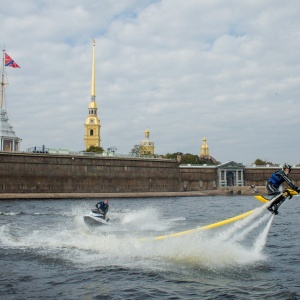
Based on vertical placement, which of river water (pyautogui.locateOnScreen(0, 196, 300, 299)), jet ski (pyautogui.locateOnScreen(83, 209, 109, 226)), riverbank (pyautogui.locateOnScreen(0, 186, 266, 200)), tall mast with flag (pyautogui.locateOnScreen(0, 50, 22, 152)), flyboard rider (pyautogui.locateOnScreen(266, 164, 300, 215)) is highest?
tall mast with flag (pyautogui.locateOnScreen(0, 50, 22, 152))

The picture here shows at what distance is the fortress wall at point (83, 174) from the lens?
81.9 m

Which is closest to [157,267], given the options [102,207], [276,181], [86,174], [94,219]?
[276,181]

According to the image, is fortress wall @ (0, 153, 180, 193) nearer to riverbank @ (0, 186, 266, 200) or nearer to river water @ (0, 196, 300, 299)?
riverbank @ (0, 186, 266, 200)

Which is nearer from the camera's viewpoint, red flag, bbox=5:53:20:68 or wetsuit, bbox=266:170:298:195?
wetsuit, bbox=266:170:298:195

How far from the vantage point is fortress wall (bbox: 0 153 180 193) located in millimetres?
81875

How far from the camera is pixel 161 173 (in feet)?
348

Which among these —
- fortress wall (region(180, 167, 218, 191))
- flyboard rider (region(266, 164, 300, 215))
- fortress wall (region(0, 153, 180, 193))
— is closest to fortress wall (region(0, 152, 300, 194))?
fortress wall (region(0, 153, 180, 193))

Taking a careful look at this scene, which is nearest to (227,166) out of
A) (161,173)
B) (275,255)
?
(161,173)

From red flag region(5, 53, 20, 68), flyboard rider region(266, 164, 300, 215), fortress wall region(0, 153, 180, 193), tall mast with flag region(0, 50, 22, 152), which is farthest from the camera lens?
tall mast with flag region(0, 50, 22, 152)

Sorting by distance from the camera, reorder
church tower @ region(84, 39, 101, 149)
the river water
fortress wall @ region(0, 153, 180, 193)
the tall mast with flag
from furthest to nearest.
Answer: church tower @ region(84, 39, 101, 149) < the tall mast with flag < fortress wall @ region(0, 153, 180, 193) < the river water

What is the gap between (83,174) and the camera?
90.9m

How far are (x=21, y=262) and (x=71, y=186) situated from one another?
7277 cm

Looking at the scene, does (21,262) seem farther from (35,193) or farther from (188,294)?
(35,193)

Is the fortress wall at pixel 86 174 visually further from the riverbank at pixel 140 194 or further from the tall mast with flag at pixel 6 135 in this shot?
the tall mast with flag at pixel 6 135
